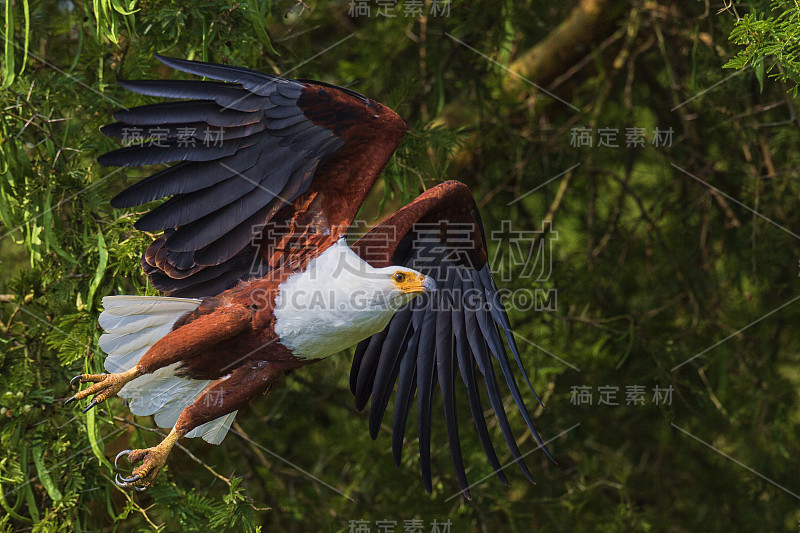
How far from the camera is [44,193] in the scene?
11.3 ft

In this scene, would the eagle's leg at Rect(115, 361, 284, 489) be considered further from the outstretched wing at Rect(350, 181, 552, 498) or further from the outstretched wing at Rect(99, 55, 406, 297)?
the outstretched wing at Rect(350, 181, 552, 498)

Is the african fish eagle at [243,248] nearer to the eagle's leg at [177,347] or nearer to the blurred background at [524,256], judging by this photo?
the eagle's leg at [177,347]

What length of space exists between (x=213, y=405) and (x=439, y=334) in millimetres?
1132

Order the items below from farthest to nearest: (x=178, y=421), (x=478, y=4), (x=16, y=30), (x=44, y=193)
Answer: (x=478, y=4), (x=16, y=30), (x=44, y=193), (x=178, y=421)

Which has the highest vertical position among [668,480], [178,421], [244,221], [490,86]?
[490,86]

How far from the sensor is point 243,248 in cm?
307

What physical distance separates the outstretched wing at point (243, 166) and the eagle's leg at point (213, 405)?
1.12 ft

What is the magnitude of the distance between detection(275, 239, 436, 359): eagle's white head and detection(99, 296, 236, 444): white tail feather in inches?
14.7

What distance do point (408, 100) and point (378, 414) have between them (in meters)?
1.85

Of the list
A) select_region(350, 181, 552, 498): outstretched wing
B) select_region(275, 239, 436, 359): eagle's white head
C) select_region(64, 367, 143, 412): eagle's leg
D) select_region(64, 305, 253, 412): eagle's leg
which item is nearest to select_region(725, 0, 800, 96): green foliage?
select_region(350, 181, 552, 498): outstretched wing

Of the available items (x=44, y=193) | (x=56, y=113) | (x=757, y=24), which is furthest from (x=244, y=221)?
(x=757, y=24)

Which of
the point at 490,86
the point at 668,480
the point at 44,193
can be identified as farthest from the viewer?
the point at 668,480

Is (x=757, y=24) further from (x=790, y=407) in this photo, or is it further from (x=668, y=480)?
(x=668, y=480)

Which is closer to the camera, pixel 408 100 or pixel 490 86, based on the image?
pixel 408 100
